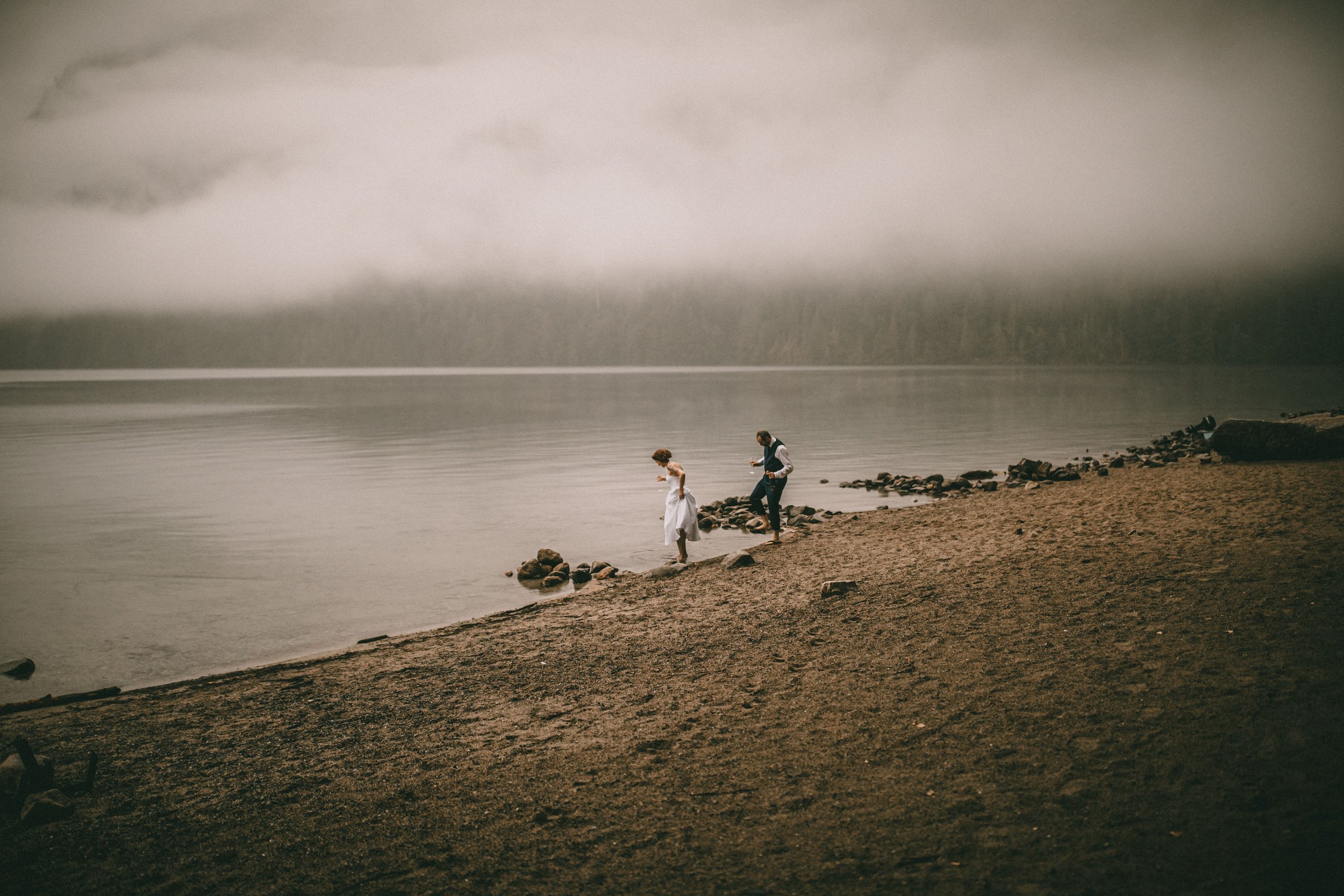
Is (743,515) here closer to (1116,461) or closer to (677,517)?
(677,517)

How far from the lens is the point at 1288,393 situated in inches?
4503

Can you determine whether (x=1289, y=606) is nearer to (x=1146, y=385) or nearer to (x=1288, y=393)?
(x=1288, y=393)

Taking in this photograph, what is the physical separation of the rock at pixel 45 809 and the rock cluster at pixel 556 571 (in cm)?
1111

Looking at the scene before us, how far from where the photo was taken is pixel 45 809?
7934 millimetres

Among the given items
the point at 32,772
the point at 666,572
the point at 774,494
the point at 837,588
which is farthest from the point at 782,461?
the point at 32,772

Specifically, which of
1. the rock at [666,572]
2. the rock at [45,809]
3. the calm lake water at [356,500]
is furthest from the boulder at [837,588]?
the rock at [45,809]

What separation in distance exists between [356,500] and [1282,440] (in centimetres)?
3291

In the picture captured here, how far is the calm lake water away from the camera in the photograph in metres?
16.9

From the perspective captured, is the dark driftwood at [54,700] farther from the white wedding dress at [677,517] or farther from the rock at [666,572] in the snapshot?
the white wedding dress at [677,517]

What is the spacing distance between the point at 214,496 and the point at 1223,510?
1489 inches

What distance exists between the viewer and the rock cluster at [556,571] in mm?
18891

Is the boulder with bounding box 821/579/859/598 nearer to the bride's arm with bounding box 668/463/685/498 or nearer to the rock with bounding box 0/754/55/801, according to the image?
the bride's arm with bounding box 668/463/685/498

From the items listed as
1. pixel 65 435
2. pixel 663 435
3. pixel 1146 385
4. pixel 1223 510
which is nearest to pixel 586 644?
pixel 1223 510

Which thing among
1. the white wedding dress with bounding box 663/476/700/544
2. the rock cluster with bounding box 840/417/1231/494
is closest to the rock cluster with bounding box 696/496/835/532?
the white wedding dress with bounding box 663/476/700/544
